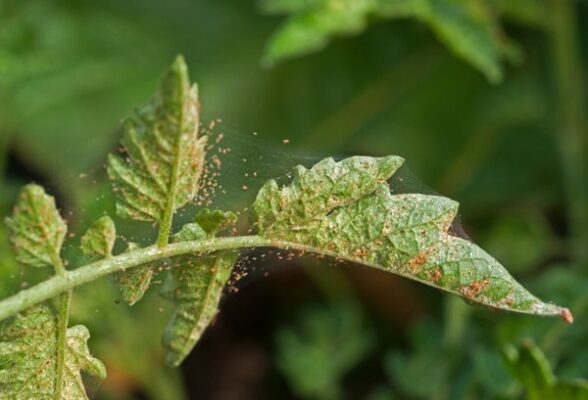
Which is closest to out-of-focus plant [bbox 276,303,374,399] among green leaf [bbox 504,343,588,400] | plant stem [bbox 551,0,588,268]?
plant stem [bbox 551,0,588,268]

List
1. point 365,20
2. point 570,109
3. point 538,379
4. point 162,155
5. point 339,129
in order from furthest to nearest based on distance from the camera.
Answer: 1. point 339,129
2. point 570,109
3. point 365,20
4. point 538,379
5. point 162,155

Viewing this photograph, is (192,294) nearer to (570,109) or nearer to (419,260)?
(419,260)

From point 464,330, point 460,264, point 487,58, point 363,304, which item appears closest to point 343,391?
point 363,304

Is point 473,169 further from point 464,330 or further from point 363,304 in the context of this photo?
point 464,330

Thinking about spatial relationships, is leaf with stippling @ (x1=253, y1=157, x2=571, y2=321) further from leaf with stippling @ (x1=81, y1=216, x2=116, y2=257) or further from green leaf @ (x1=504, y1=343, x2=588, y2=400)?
green leaf @ (x1=504, y1=343, x2=588, y2=400)

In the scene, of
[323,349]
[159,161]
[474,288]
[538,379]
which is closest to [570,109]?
[323,349]

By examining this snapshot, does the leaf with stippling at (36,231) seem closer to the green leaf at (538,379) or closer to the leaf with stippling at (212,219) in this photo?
the leaf with stippling at (212,219)
